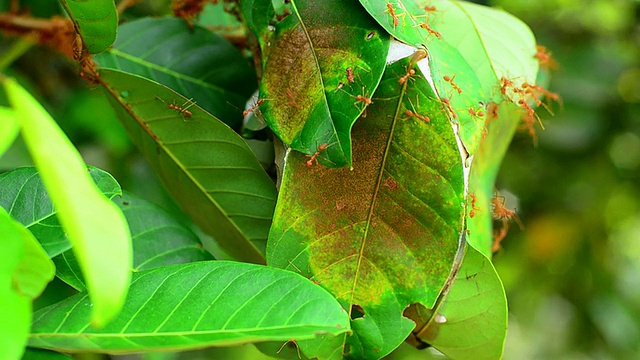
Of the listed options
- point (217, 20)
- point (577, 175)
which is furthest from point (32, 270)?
point (577, 175)

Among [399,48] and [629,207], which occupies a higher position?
[399,48]

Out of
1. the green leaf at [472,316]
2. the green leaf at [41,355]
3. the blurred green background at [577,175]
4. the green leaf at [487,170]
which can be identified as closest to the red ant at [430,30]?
the green leaf at [487,170]

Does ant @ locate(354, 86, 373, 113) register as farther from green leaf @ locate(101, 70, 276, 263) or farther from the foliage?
green leaf @ locate(101, 70, 276, 263)

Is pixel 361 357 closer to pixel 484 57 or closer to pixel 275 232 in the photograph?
pixel 275 232

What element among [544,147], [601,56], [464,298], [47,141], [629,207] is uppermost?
[47,141]

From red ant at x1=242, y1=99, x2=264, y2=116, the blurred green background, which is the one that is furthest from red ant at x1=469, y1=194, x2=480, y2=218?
the blurred green background

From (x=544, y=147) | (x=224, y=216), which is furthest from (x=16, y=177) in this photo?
(x=544, y=147)

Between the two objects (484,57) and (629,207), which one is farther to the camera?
(629,207)

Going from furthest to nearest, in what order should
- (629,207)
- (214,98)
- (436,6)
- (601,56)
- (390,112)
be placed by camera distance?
1. (629,207)
2. (601,56)
3. (214,98)
4. (436,6)
5. (390,112)
